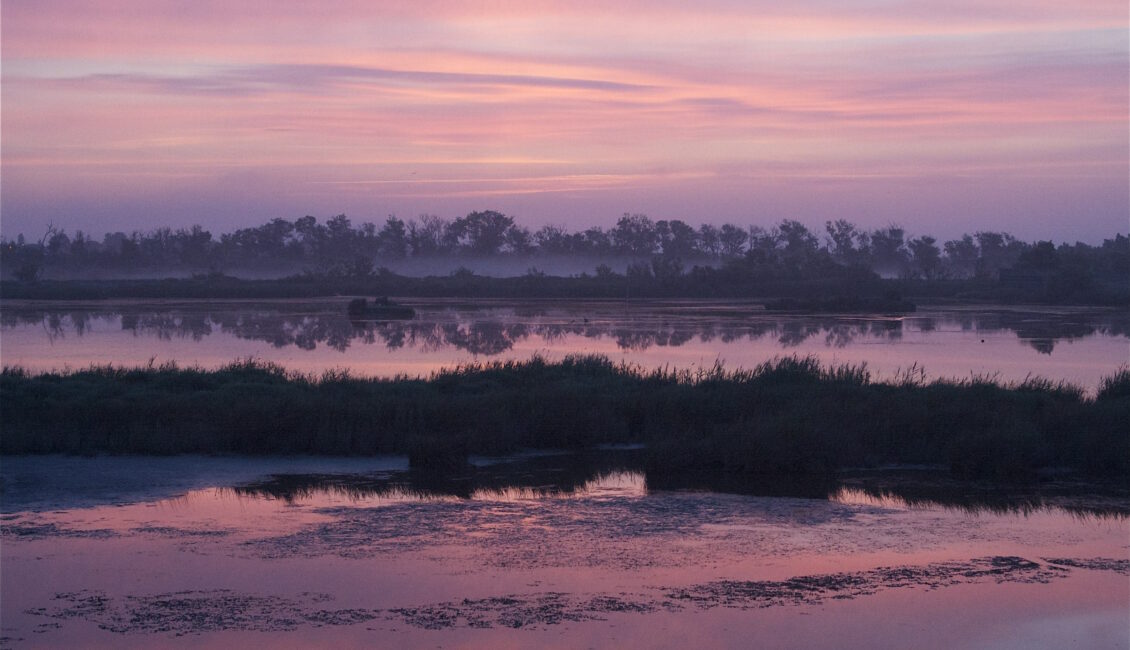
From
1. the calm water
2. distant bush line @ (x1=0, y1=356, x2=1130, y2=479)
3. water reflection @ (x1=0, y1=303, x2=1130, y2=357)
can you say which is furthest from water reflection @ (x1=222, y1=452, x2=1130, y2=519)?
water reflection @ (x1=0, y1=303, x2=1130, y2=357)

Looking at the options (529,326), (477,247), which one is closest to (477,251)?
(477,247)

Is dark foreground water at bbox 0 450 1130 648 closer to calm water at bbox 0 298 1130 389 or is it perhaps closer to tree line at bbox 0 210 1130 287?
calm water at bbox 0 298 1130 389

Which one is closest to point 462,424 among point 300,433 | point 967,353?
point 300,433

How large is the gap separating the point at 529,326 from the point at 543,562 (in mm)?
24981

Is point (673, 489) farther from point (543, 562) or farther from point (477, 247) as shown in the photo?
point (477, 247)

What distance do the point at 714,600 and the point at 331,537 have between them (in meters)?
3.25

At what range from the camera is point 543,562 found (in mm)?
8031

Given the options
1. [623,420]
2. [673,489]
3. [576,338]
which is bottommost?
[673,489]

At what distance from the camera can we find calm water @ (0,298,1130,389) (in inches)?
862

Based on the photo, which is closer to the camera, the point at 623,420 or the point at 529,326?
the point at 623,420

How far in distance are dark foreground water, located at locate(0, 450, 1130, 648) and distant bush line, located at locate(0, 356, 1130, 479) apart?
776mm

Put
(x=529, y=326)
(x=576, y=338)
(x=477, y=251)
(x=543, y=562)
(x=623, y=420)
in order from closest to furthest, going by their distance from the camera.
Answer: (x=543, y=562) < (x=623, y=420) < (x=576, y=338) < (x=529, y=326) < (x=477, y=251)

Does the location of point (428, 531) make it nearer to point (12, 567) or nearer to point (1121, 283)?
point (12, 567)

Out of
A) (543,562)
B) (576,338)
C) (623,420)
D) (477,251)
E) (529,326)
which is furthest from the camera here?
(477,251)
